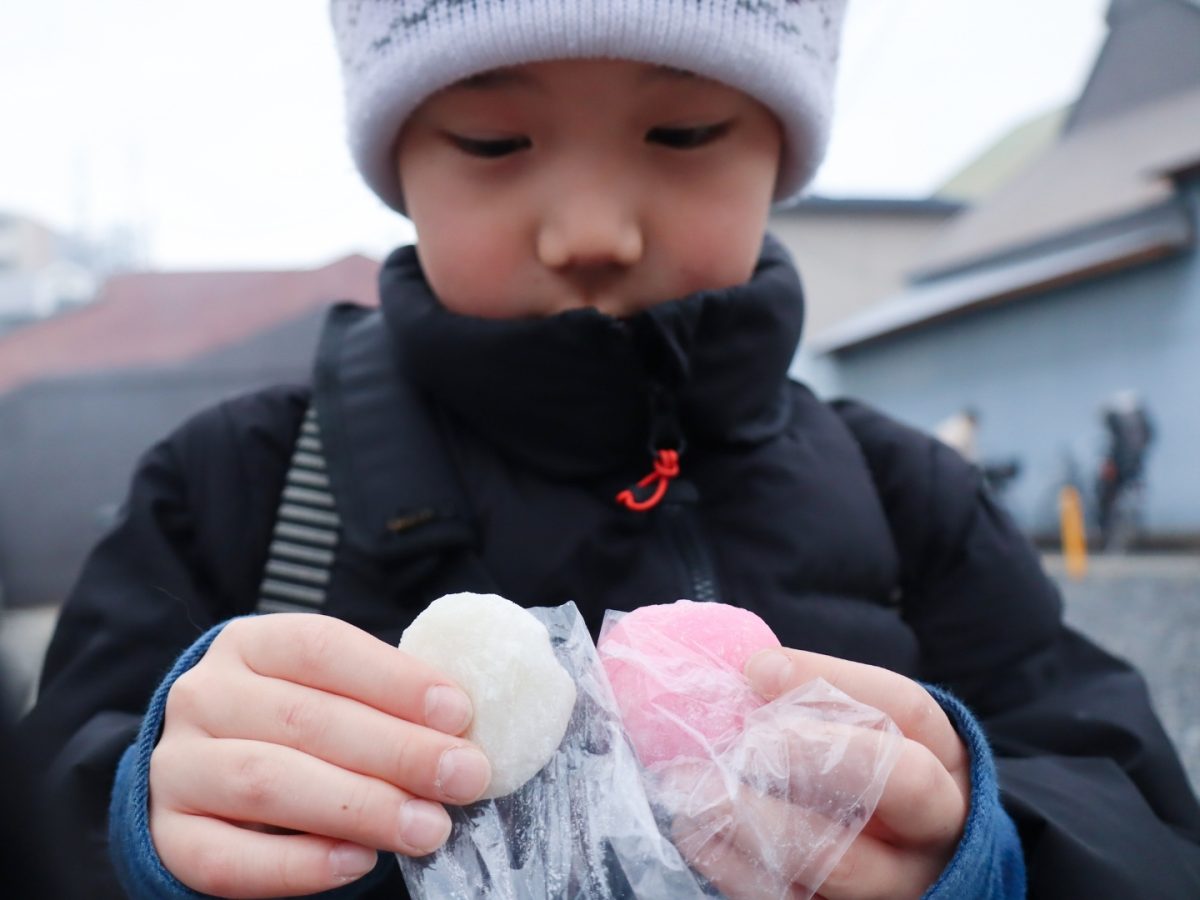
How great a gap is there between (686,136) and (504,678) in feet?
2.09

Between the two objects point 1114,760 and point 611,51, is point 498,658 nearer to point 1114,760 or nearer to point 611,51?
point 611,51

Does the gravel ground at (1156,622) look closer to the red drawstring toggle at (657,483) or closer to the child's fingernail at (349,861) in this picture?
the red drawstring toggle at (657,483)

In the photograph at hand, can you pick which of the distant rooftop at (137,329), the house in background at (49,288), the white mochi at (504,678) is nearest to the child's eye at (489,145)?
the white mochi at (504,678)

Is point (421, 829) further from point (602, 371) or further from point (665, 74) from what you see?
point (665, 74)

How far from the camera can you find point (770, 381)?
116cm

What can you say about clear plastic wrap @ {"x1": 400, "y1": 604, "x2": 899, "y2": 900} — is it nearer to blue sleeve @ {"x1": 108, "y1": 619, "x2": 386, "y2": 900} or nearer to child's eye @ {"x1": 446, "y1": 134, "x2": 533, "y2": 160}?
blue sleeve @ {"x1": 108, "y1": 619, "x2": 386, "y2": 900}

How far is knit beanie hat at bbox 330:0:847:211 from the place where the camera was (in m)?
0.94

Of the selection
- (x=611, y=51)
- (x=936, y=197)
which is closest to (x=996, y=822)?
(x=611, y=51)

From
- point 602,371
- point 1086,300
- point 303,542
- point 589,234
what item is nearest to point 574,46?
point 589,234

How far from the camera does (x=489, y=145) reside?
Answer: 38.5 inches

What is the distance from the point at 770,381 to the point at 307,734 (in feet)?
2.41

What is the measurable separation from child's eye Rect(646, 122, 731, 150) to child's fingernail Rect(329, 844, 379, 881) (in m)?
0.72

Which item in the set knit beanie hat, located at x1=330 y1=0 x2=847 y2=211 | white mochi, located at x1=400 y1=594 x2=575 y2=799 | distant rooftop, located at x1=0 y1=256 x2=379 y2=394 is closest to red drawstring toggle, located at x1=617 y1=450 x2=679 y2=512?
white mochi, located at x1=400 y1=594 x2=575 y2=799

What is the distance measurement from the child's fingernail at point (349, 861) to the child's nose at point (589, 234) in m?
0.58
